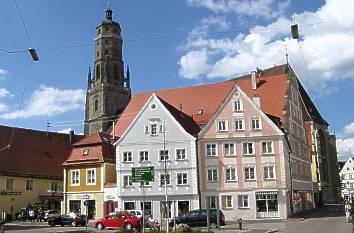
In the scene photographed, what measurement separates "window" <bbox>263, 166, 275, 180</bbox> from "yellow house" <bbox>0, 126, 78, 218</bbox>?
28554mm

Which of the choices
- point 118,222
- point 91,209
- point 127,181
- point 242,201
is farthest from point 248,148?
point 91,209

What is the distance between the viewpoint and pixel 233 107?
53.9m

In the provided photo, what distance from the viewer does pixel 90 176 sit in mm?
56750

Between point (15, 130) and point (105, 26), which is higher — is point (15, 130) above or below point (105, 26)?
below

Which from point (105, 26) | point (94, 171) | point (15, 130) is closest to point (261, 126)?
point (94, 171)

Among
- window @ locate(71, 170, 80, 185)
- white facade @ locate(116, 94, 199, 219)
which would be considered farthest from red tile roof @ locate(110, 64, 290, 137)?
window @ locate(71, 170, 80, 185)

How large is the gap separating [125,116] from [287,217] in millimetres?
29178

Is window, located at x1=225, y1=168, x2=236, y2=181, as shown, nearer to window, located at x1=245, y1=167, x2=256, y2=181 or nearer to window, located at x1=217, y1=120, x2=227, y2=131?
window, located at x1=245, y1=167, x2=256, y2=181

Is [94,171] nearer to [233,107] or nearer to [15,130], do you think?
[233,107]

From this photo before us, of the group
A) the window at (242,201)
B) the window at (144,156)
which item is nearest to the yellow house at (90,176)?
the window at (144,156)

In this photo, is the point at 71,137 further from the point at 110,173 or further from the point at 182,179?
the point at 182,179

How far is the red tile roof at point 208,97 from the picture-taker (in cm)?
6147

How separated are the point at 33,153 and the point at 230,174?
3233cm

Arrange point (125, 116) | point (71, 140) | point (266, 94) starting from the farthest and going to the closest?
point (71, 140), point (125, 116), point (266, 94)
